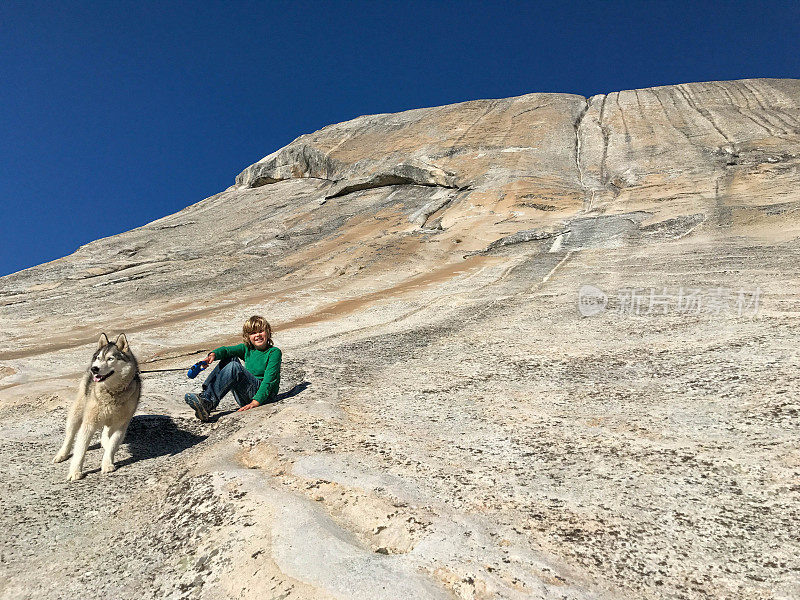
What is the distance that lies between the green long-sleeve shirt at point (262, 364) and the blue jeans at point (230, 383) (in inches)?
4.1

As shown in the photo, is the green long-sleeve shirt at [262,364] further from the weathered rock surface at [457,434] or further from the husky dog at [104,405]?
the husky dog at [104,405]

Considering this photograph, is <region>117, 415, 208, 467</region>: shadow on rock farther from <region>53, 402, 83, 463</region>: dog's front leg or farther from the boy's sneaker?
<region>53, 402, 83, 463</region>: dog's front leg

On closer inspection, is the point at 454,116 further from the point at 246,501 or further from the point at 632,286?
the point at 246,501

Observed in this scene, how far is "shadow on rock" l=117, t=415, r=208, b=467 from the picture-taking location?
17.3ft

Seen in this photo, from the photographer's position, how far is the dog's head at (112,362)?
4688 millimetres

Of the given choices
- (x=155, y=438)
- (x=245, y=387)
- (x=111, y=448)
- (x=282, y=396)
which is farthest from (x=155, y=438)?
(x=282, y=396)

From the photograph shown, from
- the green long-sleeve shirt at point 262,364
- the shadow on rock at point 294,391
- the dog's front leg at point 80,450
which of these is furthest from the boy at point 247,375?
the dog's front leg at point 80,450

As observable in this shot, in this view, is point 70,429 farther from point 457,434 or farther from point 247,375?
point 457,434

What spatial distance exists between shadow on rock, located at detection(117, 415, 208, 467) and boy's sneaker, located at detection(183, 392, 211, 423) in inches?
8.5

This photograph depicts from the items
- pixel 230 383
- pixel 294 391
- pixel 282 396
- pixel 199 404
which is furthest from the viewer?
pixel 294 391

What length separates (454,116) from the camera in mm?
36031

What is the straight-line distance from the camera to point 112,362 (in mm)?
4801

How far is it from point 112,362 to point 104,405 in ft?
1.28

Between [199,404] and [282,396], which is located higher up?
[199,404]
